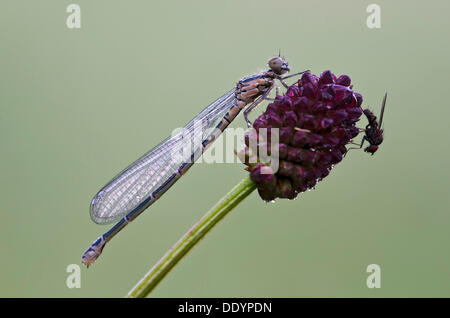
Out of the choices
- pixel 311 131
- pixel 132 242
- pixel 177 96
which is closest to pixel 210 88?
pixel 177 96

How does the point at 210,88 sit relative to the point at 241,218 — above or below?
above

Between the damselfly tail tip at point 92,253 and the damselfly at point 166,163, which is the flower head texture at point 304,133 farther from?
the damselfly tail tip at point 92,253

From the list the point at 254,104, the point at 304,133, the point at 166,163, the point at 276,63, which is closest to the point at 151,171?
the point at 166,163

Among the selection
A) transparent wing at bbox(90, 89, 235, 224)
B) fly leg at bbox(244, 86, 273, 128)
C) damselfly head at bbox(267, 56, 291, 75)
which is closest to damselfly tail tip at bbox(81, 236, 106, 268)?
transparent wing at bbox(90, 89, 235, 224)

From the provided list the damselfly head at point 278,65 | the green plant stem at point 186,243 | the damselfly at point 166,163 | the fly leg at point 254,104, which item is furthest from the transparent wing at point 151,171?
the green plant stem at point 186,243

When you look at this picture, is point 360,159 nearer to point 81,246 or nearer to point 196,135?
point 196,135

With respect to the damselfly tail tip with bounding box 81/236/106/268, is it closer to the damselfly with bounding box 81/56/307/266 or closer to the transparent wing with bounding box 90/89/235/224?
the damselfly with bounding box 81/56/307/266
